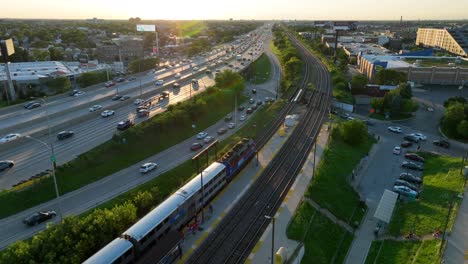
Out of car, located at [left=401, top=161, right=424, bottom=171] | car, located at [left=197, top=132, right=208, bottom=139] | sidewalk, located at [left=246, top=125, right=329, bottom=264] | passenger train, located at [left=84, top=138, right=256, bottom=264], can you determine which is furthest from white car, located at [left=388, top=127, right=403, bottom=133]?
passenger train, located at [left=84, top=138, right=256, bottom=264]

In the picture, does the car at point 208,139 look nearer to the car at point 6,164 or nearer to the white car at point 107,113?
the white car at point 107,113

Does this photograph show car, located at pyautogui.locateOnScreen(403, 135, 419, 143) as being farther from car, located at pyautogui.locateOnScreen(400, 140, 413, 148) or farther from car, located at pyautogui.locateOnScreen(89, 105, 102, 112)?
car, located at pyautogui.locateOnScreen(89, 105, 102, 112)

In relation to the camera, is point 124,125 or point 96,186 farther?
point 124,125

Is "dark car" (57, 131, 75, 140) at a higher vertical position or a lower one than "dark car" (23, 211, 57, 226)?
higher

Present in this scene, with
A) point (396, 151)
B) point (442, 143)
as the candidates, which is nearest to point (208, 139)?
point (396, 151)

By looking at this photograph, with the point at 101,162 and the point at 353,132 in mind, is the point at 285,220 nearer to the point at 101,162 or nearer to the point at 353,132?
the point at 101,162

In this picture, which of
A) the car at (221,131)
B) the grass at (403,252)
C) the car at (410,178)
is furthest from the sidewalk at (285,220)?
the car at (221,131)

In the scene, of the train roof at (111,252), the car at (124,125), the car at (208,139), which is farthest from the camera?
the car at (124,125)
